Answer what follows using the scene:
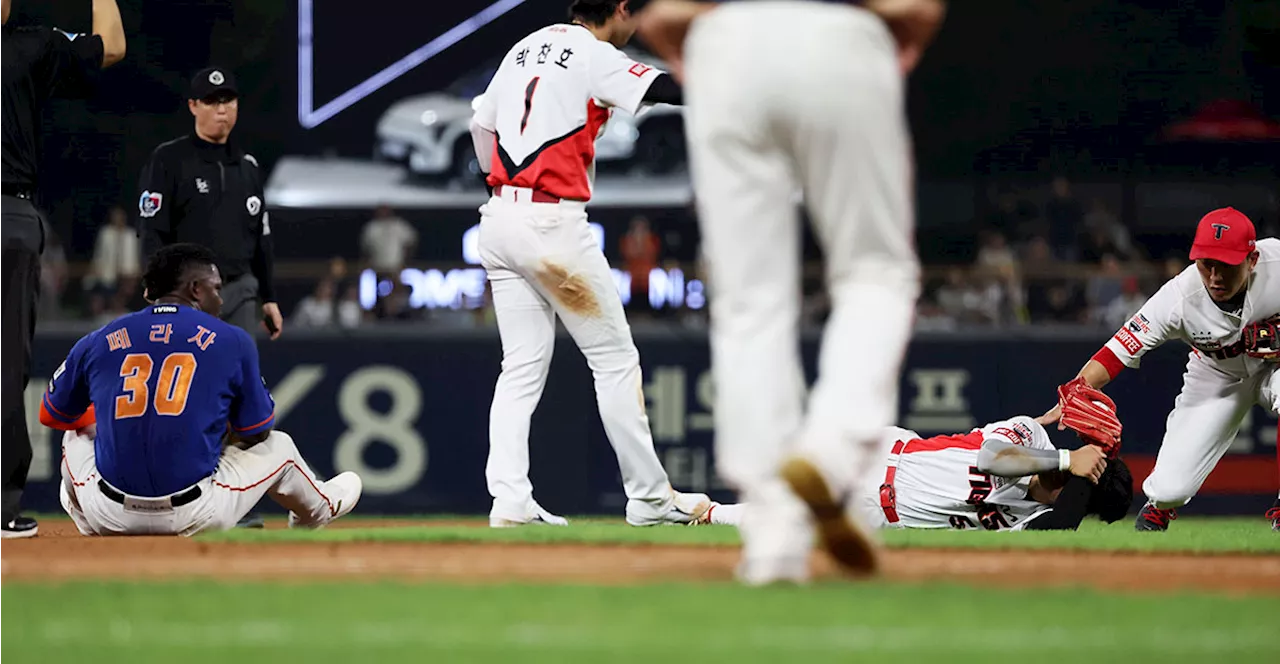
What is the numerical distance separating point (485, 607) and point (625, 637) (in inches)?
25.1

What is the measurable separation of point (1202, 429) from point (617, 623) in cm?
571

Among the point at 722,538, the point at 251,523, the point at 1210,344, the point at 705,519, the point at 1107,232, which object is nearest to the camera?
the point at 722,538

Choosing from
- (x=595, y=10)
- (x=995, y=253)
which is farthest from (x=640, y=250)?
(x=595, y=10)

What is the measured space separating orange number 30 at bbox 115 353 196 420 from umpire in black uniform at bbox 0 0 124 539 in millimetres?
735

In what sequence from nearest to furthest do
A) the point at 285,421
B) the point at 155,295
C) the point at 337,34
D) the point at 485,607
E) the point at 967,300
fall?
the point at 485,607 → the point at 155,295 → the point at 285,421 → the point at 967,300 → the point at 337,34

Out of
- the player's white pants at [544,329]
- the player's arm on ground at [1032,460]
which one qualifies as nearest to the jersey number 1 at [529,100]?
the player's white pants at [544,329]

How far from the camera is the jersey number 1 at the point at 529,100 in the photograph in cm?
750

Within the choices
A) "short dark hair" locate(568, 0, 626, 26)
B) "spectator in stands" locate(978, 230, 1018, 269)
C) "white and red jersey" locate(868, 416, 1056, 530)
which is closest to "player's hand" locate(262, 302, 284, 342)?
"short dark hair" locate(568, 0, 626, 26)

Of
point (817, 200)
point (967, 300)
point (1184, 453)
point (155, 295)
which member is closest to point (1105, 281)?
point (967, 300)

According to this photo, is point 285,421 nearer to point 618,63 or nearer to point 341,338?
point 341,338

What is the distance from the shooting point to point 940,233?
23844 millimetres

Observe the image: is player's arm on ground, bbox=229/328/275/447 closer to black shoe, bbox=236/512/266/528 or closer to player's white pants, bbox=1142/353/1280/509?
black shoe, bbox=236/512/266/528

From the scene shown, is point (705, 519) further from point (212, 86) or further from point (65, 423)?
point (212, 86)

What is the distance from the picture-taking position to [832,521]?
4.29m
